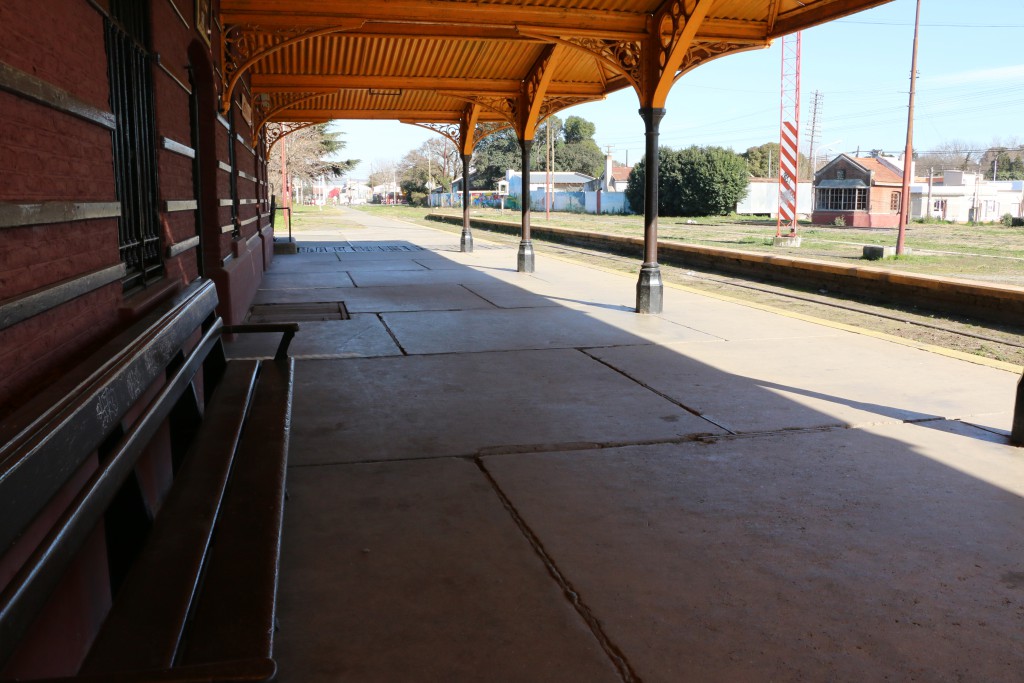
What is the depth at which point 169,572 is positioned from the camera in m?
2.16

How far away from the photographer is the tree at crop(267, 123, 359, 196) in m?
47.7

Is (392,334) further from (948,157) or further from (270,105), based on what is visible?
(948,157)

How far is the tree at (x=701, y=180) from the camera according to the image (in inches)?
1986

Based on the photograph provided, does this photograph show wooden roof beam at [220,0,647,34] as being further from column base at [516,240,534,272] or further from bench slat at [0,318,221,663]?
bench slat at [0,318,221,663]

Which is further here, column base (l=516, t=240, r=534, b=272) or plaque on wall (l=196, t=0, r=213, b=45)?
column base (l=516, t=240, r=534, b=272)

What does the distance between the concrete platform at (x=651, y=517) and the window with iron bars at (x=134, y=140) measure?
1320 mm

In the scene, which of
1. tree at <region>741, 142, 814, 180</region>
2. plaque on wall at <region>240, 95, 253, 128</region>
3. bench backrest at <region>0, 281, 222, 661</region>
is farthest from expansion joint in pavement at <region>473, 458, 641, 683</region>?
tree at <region>741, 142, 814, 180</region>

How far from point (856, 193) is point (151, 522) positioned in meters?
49.8

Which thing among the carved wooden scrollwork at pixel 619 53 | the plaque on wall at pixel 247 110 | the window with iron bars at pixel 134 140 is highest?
the carved wooden scrollwork at pixel 619 53

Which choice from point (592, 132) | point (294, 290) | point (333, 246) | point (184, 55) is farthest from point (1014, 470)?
point (592, 132)

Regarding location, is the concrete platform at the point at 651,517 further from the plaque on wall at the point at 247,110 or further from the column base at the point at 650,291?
the plaque on wall at the point at 247,110

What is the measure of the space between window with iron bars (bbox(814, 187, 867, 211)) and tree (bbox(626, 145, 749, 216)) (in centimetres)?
476

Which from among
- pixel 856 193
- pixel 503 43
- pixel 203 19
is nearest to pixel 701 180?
pixel 856 193

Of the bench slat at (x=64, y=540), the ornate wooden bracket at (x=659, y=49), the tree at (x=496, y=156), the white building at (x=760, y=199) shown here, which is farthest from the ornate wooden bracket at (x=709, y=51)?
the tree at (x=496, y=156)
